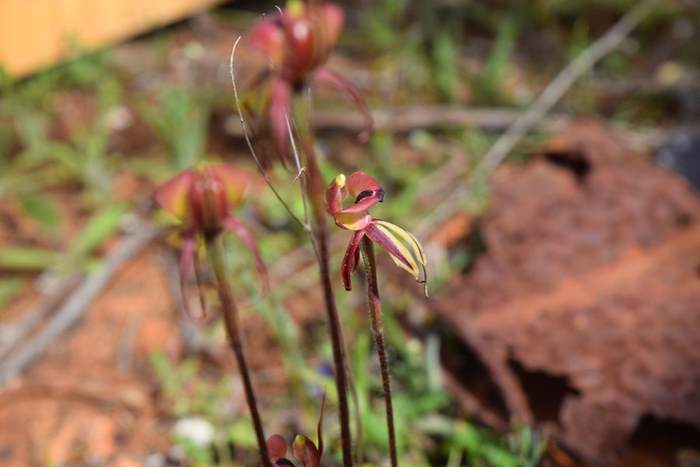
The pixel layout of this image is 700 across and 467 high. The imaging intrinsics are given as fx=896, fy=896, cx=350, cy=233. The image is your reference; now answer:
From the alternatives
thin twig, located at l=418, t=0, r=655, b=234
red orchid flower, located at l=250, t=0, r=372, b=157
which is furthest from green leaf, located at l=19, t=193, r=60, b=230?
red orchid flower, located at l=250, t=0, r=372, b=157

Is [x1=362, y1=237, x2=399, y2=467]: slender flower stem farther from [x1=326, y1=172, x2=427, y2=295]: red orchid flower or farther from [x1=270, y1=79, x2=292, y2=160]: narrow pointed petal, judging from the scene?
[x1=270, y1=79, x2=292, y2=160]: narrow pointed petal

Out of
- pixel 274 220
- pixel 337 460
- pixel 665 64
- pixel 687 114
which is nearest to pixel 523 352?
pixel 337 460

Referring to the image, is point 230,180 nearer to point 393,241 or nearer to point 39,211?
point 393,241

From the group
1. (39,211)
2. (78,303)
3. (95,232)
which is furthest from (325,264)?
(39,211)

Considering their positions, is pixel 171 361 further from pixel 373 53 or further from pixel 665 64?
pixel 665 64

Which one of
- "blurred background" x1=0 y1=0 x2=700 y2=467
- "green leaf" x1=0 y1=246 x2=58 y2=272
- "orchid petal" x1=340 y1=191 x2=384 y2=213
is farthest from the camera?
"green leaf" x1=0 y1=246 x2=58 y2=272
